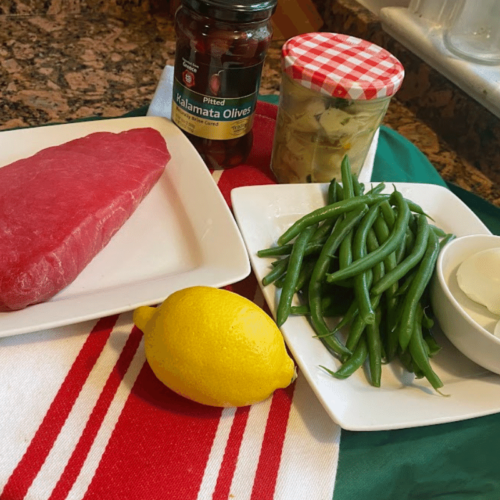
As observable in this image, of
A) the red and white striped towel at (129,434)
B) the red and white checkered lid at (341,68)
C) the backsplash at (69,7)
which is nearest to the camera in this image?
the red and white striped towel at (129,434)

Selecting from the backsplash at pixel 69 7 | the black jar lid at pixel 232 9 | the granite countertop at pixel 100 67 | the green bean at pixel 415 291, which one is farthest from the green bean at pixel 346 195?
the backsplash at pixel 69 7

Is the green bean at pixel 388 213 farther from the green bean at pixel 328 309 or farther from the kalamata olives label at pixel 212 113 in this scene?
the kalamata olives label at pixel 212 113

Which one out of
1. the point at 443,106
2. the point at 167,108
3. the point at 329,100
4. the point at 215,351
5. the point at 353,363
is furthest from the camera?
the point at 443,106

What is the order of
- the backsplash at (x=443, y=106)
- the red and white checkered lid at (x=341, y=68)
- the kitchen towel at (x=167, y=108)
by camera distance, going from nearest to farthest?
the red and white checkered lid at (x=341, y=68) < the kitchen towel at (x=167, y=108) < the backsplash at (x=443, y=106)

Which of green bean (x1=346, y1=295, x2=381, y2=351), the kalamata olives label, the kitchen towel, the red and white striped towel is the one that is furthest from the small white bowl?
the kalamata olives label

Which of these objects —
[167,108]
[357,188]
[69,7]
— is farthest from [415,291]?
[69,7]

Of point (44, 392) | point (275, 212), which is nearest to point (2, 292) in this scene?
point (44, 392)

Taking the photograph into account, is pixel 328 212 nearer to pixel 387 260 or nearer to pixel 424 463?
pixel 387 260

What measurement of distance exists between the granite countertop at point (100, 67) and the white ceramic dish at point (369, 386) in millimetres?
727

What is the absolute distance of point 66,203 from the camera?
34.2 inches

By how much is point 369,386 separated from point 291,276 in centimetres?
21

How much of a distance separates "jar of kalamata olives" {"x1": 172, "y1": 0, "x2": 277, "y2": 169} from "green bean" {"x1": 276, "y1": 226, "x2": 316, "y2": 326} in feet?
1.03

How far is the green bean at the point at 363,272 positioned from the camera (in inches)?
31.4

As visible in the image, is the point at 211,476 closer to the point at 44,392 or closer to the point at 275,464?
the point at 275,464
